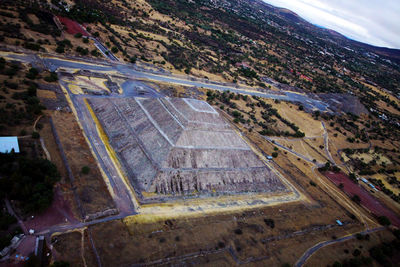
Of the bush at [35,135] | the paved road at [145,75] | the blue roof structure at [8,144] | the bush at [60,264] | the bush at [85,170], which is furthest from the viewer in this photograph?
the paved road at [145,75]

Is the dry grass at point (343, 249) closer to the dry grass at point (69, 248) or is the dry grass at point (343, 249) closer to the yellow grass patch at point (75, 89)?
the dry grass at point (69, 248)

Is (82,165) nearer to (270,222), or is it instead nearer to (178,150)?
(178,150)

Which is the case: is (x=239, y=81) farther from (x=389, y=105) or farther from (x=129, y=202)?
(x=389, y=105)

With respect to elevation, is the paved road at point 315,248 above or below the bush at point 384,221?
below

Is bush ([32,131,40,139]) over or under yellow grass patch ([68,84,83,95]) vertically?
under

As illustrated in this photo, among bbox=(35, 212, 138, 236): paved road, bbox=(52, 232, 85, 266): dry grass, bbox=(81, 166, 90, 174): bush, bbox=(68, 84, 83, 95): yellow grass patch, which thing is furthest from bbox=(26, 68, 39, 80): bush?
bbox=(52, 232, 85, 266): dry grass

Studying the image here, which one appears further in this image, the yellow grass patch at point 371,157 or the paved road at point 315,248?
the yellow grass patch at point 371,157

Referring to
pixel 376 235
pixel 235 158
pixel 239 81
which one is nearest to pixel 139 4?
pixel 239 81

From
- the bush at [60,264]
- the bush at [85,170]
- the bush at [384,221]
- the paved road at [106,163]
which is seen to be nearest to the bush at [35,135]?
the paved road at [106,163]

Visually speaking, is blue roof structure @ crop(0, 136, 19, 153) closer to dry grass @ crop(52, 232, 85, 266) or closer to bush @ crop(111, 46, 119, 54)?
dry grass @ crop(52, 232, 85, 266)
